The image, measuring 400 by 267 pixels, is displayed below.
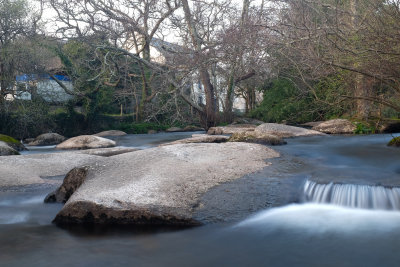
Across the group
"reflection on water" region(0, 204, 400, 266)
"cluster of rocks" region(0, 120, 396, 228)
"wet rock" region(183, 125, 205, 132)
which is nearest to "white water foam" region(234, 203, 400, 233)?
"reflection on water" region(0, 204, 400, 266)

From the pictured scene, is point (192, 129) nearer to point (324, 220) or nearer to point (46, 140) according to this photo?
point (46, 140)

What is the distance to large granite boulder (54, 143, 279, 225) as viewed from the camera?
427cm

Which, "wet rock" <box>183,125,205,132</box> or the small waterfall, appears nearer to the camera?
the small waterfall

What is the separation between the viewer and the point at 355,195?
4.85 meters

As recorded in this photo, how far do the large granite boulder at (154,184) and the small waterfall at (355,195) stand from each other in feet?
3.30

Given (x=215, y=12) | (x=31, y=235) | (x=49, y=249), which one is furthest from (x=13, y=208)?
(x=215, y=12)

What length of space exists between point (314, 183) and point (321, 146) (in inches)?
190

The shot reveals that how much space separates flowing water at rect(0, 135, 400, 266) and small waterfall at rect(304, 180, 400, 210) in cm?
1

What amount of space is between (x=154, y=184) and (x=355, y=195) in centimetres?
251

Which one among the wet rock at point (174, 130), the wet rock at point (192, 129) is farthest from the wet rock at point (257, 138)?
the wet rock at point (174, 130)

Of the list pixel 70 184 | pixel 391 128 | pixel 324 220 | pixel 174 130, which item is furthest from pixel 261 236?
pixel 174 130

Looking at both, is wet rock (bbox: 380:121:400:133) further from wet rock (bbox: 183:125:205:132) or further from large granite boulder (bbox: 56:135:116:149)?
wet rock (bbox: 183:125:205:132)

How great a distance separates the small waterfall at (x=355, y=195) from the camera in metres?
4.68

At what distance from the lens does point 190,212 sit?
430cm
